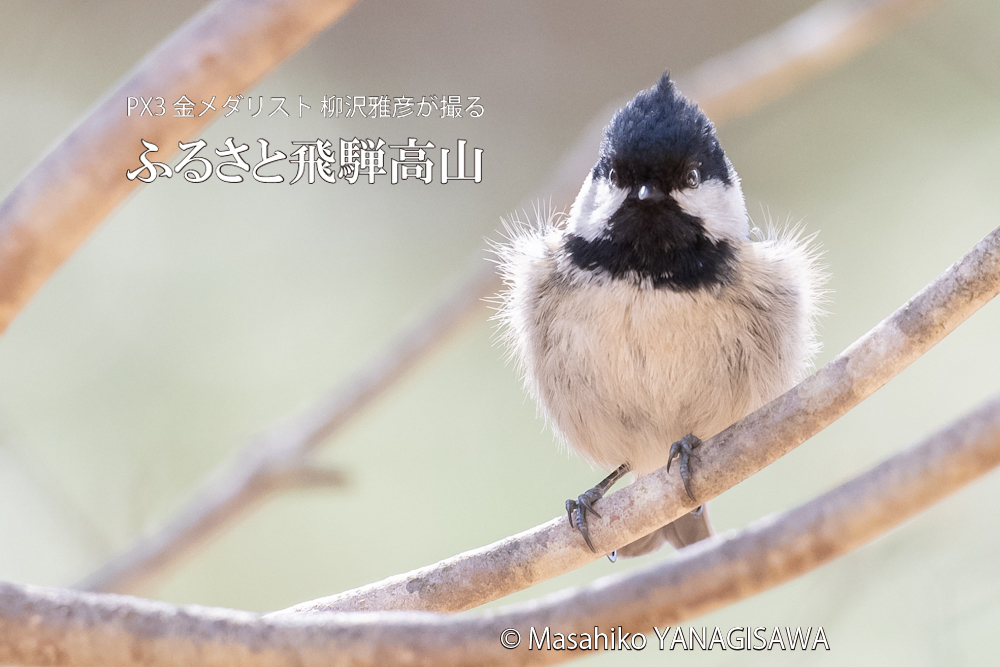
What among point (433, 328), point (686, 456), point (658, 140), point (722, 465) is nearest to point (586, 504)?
point (686, 456)

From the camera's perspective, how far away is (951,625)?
7.59 ft

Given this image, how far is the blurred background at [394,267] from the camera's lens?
3.76 metres

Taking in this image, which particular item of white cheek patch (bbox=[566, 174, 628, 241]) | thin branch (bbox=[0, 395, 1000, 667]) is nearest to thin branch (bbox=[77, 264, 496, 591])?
white cheek patch (bbox=[566, 174, 628, 241])

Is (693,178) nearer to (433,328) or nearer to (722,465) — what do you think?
(722,465)

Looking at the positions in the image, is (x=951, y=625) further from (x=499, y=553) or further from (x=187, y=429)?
(x=187, y=429)

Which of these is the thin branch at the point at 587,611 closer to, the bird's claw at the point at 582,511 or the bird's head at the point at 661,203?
the bird's claw at the point at 582,511

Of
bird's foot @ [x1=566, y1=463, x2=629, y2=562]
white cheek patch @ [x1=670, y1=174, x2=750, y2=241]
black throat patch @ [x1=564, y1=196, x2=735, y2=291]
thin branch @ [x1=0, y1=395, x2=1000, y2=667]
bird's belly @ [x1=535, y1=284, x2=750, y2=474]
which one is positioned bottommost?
thin branch @ [x1=0, y1=395, x2=1000, y2=667]

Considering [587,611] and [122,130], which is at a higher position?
[122,130]

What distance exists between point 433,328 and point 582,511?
1.07m

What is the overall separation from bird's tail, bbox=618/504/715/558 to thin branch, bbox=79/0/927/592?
854 mm

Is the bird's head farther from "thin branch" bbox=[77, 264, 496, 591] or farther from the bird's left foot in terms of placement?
"thin branch" bbox=[77, 264, 496, 591]

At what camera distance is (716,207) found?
7.32 ft

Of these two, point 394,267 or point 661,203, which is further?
point 394,267

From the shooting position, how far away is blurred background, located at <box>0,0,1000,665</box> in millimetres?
3756
